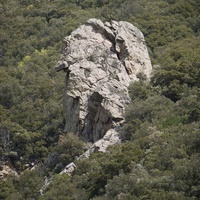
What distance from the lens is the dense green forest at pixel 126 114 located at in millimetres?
33500

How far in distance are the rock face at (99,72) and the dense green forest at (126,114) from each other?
134 cm

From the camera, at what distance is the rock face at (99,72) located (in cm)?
4491

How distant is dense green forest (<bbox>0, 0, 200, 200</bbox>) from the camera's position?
33.5m

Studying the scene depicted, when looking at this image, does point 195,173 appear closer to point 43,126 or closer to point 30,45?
point 43,126

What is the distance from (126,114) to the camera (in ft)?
143

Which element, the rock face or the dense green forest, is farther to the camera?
the rock face

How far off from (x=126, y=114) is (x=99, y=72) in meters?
5.78

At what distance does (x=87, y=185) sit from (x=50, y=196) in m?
2.51

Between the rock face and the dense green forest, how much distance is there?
1.34 meters

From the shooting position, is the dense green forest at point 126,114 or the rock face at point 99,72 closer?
the dense green forest at point 126,114

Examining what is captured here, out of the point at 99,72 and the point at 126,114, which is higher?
the point at 99,72

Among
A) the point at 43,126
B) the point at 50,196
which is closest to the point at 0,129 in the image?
the point at 43,126

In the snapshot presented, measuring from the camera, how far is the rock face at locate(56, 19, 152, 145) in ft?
147

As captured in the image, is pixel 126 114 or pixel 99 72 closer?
pixel 126 114
